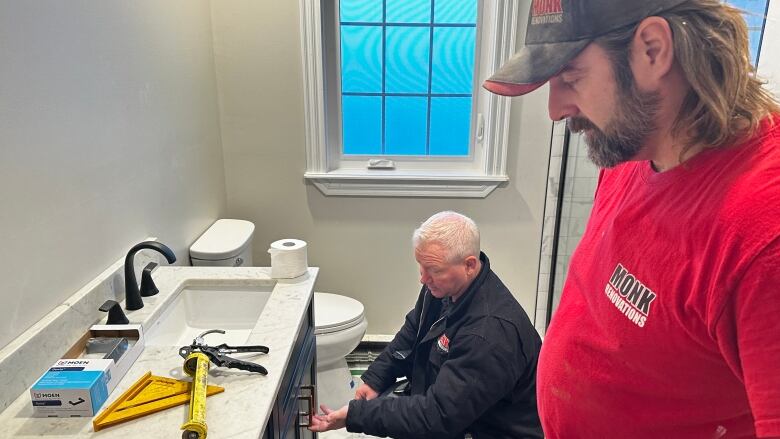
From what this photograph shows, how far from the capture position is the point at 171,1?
1837mm

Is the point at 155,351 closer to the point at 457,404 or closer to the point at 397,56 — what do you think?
the point at 457,404

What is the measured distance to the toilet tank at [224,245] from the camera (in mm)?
1961

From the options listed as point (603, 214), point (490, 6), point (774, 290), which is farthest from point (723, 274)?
point (490, 6)

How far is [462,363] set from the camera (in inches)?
51.3

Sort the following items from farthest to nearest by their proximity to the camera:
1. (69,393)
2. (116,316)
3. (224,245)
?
1. (224,245)
2. (116,316)
3. (69,393)

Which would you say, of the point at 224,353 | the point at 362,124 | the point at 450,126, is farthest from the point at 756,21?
the point at 362,124

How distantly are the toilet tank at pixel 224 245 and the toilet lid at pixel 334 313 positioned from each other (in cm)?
38

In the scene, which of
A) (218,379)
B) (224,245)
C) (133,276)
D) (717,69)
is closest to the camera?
(717,69)

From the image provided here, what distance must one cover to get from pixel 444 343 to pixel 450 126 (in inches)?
56.5

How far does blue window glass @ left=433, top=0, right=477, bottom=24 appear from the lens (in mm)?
2387

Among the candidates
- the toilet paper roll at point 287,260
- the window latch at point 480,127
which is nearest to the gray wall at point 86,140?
the toilet paper roll at point 287,260

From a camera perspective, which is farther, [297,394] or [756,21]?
[297,394]

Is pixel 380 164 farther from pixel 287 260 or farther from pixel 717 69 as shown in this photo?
pixel 717 69

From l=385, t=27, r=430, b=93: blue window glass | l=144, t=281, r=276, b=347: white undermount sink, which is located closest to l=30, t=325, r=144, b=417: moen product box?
l=144, t=281, r=276, b=347: white undermount sink
